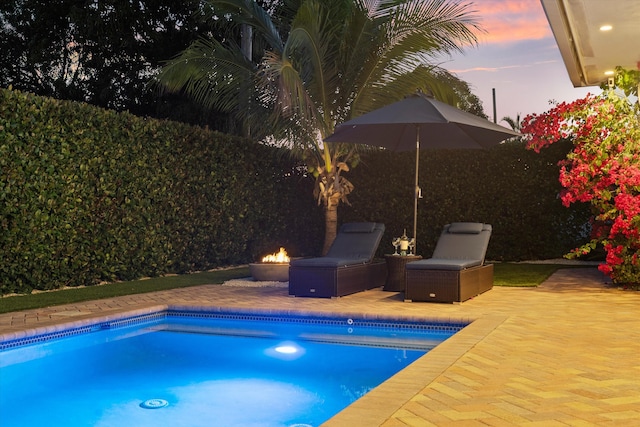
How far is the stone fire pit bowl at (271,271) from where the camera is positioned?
11.1 metres

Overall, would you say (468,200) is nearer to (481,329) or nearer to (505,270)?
(505,270)

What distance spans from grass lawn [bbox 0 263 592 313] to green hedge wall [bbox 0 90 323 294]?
1.36 feet

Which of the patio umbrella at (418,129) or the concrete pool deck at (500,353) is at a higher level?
the patio umbrella at (418,129)

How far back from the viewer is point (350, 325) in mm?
7742

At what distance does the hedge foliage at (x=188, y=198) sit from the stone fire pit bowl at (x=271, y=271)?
2.26 metres

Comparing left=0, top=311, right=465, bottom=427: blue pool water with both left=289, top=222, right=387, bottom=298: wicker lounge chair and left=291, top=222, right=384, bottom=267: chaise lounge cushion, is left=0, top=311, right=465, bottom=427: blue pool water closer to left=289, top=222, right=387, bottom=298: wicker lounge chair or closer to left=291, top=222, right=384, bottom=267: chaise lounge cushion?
left=289, top=222, right=387, bottom=298: wicker lounge chair

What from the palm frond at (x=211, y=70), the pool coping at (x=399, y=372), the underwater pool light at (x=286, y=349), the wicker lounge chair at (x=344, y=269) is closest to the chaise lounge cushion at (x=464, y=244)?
the wicker lounge chair at (x=344, y=269)

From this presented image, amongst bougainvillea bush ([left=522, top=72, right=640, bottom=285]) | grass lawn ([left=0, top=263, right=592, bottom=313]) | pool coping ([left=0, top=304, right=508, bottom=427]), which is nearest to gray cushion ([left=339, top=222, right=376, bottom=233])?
grass lawn ([left=0, top=263, right=592, bottom=313])

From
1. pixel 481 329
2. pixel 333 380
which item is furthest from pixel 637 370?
pixel 333 380

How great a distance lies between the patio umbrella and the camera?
30.7 feet

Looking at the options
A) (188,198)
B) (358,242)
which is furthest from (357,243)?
(188,198)

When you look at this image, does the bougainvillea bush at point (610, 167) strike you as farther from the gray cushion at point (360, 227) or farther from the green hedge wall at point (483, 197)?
the green hedge wall at point (483, 197)

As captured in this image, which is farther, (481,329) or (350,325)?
(350,325)

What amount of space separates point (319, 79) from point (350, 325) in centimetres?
685
